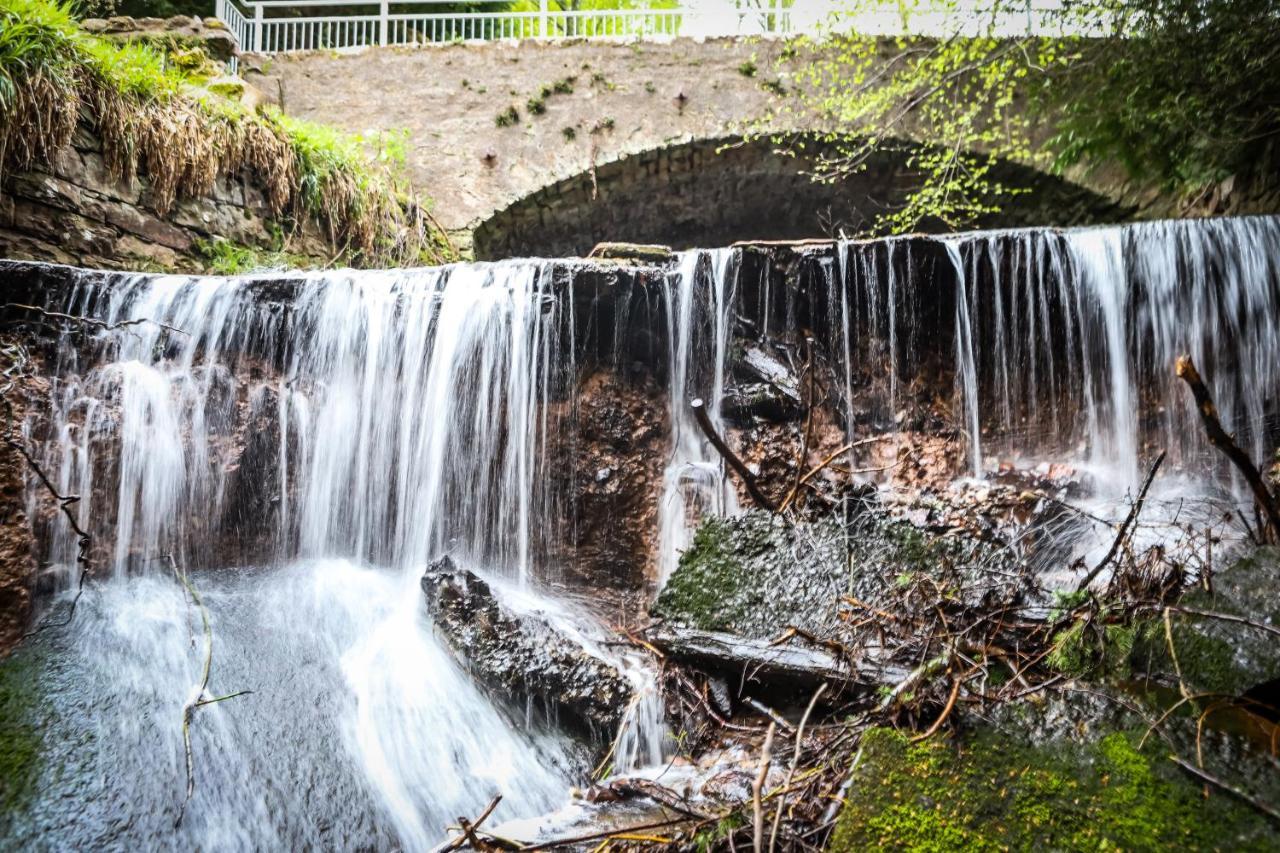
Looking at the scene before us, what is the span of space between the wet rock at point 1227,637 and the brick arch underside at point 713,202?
7.10 m

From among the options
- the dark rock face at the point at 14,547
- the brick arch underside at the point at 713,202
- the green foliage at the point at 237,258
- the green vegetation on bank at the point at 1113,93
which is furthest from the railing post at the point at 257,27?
the dark rock face at the point at 14,547

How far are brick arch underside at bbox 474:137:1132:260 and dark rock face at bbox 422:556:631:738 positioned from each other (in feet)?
20.0

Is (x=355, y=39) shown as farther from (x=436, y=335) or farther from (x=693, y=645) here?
(x=693, y=645)

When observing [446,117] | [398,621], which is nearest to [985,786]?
[398,621]

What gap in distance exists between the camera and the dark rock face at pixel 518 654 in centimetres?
264

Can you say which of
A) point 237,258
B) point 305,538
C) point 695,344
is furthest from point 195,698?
point 237,258

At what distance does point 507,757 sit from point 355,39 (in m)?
10.2

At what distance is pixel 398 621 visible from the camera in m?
3.47

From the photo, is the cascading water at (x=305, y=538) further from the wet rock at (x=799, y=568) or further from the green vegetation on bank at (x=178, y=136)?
the green vegetation on bank at (x=178, y=136)

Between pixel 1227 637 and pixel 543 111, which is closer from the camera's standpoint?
pixel 1227 637

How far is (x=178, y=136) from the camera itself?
5414mm

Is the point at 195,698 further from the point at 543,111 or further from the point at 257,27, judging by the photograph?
the point at 257,27

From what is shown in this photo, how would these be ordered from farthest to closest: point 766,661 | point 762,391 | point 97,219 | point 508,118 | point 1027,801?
point 508,118 → point 97,219 → point 762,391 → point 766,661 → point 1027,801

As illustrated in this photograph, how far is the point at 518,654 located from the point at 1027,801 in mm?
1989
